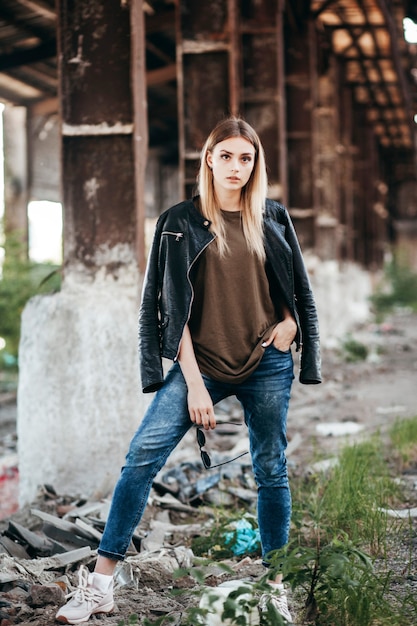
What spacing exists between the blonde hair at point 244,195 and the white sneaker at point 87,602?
54.9 inches

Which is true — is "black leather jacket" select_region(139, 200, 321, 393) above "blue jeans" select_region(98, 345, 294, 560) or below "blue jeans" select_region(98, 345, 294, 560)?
above

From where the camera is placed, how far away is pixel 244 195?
10.6ft

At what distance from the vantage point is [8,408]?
31.7 feet

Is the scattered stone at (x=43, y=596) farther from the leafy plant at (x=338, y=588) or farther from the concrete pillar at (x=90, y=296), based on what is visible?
the concrete pillar at (x=90, y=296)

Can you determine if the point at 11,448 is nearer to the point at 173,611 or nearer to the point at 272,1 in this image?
the point at 173,611

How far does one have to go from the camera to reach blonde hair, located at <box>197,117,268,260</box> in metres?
3.13

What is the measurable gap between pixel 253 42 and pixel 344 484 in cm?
739

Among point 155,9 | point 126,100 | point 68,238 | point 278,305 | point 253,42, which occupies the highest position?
point 155,9

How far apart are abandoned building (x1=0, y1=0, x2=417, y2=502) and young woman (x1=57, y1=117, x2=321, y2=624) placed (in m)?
1.92

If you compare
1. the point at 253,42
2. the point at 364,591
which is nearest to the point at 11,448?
the point at 364,591

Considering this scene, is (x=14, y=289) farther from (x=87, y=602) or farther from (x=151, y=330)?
(x=87, y=602)

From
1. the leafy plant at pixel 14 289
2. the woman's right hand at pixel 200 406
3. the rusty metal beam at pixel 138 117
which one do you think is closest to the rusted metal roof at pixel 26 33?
the leafy plant at pixel 14 289

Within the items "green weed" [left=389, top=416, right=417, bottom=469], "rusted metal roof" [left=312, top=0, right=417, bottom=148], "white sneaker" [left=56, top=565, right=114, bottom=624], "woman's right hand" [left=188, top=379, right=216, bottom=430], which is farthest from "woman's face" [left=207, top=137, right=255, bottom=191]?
"rusted metal roof" [left=312, top=0, right=417, bottom=148]

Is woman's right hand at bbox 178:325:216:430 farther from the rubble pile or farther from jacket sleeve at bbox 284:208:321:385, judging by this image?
the rubble pile
